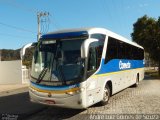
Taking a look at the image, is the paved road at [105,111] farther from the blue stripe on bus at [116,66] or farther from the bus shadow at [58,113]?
the blue stripe on bus at [116,66]

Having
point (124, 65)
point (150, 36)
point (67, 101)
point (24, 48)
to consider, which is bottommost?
point (67, 101)

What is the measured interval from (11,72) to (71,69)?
26.5 metres

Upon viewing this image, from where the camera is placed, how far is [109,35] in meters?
13.4

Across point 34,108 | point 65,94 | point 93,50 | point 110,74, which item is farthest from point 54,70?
point 110,74

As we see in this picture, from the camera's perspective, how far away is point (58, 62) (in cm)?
1058

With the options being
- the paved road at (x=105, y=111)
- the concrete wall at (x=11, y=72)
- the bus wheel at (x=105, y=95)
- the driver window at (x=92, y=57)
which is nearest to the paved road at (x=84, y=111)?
the paved road at (x=105, y=111)

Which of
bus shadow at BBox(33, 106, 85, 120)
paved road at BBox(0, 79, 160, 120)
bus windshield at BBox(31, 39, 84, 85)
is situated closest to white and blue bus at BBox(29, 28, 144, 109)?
bus windshield at BBox(31, 39, 84, 85)

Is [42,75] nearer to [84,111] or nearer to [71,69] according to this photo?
[71,69]

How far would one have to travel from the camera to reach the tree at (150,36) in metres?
39.0

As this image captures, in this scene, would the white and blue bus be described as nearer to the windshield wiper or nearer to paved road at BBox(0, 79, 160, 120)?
the windshield wiper

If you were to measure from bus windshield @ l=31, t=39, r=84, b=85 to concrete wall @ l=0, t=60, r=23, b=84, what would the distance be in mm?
Answer: 24279

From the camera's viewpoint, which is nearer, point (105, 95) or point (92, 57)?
point (92, 57)

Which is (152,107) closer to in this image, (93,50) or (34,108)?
(93,50)

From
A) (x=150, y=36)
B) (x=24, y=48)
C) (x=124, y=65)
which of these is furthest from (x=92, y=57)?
(x=150, y=36)
